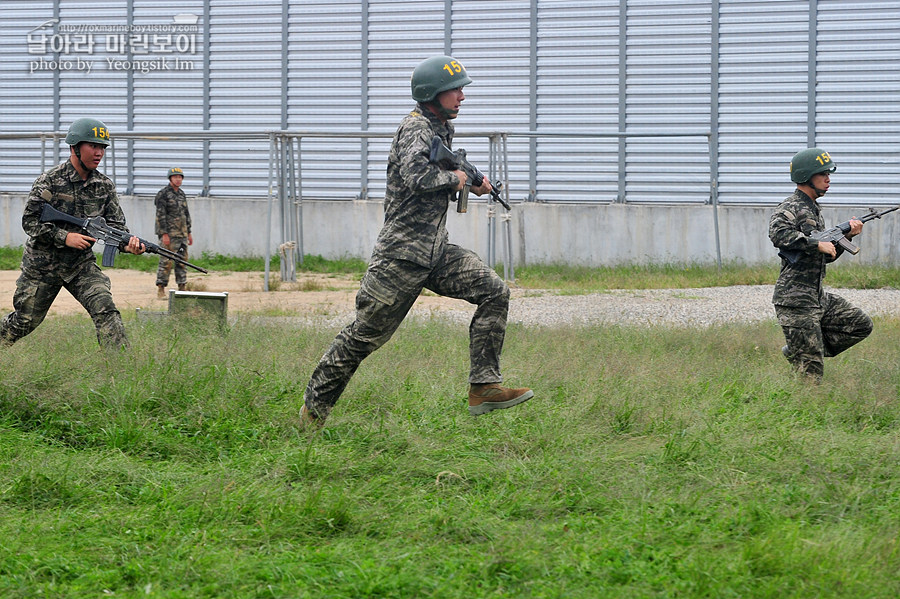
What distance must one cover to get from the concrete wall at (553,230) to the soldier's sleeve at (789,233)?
9.91 meters

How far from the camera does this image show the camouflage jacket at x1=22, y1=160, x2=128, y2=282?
23.3 feet

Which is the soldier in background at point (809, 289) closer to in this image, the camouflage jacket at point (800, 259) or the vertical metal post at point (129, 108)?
the camouflage jacket at point (800, 259)

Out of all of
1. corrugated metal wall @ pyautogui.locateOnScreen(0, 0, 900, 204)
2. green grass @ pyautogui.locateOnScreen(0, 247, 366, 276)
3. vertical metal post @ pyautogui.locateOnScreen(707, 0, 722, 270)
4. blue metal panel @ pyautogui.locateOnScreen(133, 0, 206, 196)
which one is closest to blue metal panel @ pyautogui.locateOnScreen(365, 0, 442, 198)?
corrugated metal wall @ pyautogui.locateOnScreen(0, 0, 900, 204)

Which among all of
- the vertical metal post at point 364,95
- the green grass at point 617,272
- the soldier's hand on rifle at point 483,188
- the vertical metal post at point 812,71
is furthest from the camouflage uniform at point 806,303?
the vertical metal post at point 364,95

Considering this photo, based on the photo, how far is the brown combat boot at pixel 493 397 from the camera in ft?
18.7

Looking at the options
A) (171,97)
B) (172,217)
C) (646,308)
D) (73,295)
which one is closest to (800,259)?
(73,295)

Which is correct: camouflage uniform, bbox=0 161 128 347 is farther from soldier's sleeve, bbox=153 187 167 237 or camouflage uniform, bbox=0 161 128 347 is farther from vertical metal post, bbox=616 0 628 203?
vertical metal post, bbox=616 0 628 203

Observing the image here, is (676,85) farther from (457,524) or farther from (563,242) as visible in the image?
(457,524)

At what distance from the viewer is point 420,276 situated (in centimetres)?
564

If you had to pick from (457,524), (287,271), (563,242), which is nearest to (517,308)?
(287,271)

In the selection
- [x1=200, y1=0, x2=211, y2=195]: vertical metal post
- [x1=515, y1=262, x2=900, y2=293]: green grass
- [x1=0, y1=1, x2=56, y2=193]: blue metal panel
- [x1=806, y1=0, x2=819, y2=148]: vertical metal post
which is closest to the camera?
[x1=515, y1=262, x2=900, y2=293]: green grass

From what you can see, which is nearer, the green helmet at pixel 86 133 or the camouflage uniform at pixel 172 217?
the green helmet at pixel 86 133

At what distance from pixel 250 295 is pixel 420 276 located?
938cm

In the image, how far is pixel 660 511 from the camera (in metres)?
4.37
